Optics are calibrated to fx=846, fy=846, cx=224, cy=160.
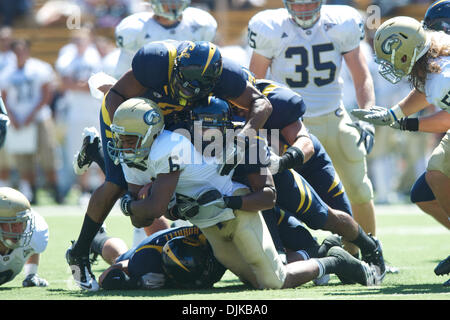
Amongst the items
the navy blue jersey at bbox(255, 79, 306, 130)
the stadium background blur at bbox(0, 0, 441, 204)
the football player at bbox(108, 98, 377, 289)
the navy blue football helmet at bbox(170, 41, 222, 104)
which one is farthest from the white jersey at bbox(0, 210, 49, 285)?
the stadium background blur at bbox(0, 0, 441, 204)

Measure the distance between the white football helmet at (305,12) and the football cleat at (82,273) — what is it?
2209mm

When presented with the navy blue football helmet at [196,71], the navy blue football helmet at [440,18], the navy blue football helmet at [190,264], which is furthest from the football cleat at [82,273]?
the navy blue football helmet at [440,18]

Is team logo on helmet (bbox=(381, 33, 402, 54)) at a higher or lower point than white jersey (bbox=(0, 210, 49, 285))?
higher

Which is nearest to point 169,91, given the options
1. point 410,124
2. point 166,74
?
point 166,74

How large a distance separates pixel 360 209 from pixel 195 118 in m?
1.81

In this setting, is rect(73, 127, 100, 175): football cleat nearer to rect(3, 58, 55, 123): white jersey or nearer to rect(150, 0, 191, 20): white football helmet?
rect(150, 0, 191, 20): white football helmet

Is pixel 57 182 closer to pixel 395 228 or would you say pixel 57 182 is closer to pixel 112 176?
pixel 395 228

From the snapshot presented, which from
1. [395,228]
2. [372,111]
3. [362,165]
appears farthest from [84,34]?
[372,111]

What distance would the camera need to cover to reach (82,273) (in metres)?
4.70

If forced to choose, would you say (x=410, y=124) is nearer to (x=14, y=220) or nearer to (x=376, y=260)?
(x=376, y=260)

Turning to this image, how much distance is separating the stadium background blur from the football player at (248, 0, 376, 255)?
8.03 feet

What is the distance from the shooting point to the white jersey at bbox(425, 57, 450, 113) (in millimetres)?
4387

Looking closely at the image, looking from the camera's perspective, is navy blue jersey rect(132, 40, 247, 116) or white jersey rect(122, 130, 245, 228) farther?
navy blue jersey rect(132, 40, 247, 116)

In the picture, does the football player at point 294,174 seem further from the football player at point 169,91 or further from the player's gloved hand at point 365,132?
the player's gloved hand at point 365,132
